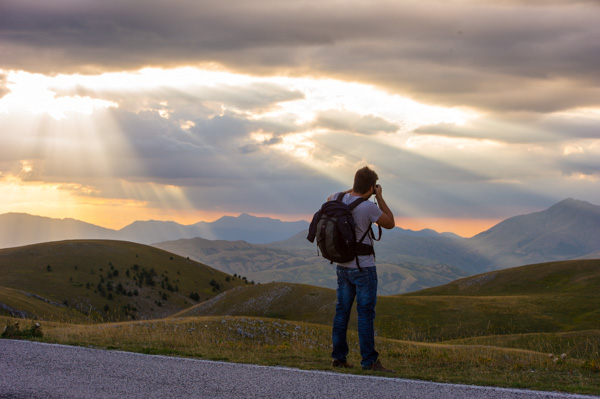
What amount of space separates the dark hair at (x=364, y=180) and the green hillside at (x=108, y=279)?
75.7 m

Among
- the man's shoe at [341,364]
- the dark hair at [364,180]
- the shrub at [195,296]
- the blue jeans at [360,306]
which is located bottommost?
the shrub at [195,296]

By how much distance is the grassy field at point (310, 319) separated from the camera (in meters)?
12.5

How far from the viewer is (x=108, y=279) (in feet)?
369

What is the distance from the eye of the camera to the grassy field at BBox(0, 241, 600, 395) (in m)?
12.5

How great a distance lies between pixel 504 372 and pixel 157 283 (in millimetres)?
114554

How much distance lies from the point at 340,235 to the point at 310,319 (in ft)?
165

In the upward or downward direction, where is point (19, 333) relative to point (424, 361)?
upward

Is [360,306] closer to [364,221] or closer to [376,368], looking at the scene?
[376,368]

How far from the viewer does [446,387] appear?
9.06 meters

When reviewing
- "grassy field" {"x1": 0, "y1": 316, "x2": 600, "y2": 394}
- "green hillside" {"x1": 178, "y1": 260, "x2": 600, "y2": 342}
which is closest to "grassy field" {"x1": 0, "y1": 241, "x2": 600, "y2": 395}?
"grassy field" {"x1": 0, "y1": 316, "x2": 600, "y2": 394}

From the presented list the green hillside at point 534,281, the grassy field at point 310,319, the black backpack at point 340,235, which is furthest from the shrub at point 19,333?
the green hillside at point 534,281

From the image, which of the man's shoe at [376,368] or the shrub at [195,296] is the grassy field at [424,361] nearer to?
the man's shoe at [376,368]

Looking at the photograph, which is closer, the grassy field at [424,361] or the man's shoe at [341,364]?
the grassy field at [424,361]

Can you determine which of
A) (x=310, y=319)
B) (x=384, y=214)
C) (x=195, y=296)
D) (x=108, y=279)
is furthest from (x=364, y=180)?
(x=195, y=296)
